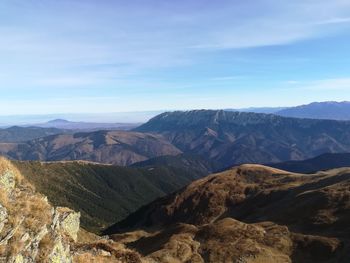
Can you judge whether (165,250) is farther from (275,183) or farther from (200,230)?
(275,183)

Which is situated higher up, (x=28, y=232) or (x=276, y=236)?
(x=28, y=232)

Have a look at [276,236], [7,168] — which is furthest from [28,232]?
[276,236]

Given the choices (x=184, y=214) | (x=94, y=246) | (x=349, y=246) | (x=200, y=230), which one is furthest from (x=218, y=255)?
(x=184, y=214)

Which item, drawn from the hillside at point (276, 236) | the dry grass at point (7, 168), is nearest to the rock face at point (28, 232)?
the dry grass at point (7, 168)

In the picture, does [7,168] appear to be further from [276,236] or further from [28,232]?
[276,236]

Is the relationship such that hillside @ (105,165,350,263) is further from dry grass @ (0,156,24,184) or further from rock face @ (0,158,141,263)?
Answer: rock face @ (0,158,141,263)

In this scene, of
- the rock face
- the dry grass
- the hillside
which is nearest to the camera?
the rock face

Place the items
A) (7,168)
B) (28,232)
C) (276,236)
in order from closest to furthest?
1. (28,232)
2. (7,168)
3. (276,236)

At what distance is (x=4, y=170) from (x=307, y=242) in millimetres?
75955

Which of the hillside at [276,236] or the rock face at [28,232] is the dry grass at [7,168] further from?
the hillside at [276,236]

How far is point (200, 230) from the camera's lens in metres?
112

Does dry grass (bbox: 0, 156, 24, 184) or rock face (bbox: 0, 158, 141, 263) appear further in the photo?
dry grass (bbox: 0, 156, 24, 184)

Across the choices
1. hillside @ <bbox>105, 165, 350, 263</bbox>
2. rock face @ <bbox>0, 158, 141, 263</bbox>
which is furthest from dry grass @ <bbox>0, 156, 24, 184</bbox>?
hillside @ <bbox>105, 165, 350, 263</bbox>

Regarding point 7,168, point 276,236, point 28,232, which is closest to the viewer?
point 28,232
